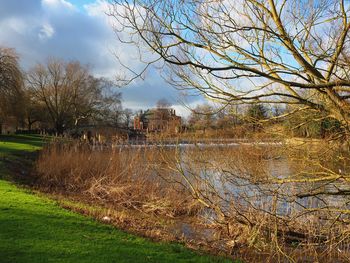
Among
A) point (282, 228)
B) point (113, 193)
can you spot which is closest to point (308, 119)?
point (282, 228)

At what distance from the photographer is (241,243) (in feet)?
29.2

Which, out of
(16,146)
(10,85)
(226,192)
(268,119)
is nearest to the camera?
(268,119)

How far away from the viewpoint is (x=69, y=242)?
266 inches

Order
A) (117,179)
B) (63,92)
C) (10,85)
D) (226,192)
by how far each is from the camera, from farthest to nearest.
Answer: (63,92), (10,85), (117,179), (226,192)

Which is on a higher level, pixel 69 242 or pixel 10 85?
pixel 10 85

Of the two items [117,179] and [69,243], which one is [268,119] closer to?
[69,243]

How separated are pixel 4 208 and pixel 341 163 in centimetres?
711

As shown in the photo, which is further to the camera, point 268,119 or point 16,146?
point 16,146

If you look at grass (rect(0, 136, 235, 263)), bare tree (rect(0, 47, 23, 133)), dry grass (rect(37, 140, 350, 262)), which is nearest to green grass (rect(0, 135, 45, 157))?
bare tree (rect(0, 47, 23, 133))

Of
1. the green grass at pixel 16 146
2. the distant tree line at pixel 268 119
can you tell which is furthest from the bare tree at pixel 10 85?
the distant tree line at pixel 268 119

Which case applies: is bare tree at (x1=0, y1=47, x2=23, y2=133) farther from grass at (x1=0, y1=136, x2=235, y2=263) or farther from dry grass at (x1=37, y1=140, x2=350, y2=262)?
grass at (x1=0, y1=136, x2=235, y2=263)

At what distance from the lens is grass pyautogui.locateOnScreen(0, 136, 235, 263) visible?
19.9ft

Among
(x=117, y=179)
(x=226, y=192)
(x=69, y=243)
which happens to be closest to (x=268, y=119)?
(x=69, y=243)

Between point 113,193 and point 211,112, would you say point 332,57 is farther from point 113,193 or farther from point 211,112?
point 113,193
